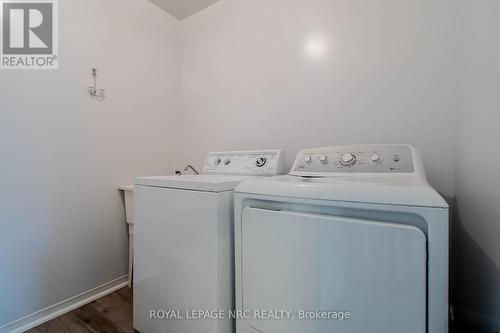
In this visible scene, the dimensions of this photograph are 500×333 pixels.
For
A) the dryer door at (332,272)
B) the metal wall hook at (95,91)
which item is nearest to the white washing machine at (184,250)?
the dryer door at (332,272)

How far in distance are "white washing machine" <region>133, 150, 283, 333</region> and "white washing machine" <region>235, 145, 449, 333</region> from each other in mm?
74

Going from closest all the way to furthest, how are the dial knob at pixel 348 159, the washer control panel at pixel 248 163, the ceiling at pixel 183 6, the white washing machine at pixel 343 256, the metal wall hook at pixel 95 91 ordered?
the white washing machine at pixel 343 256, the dial knob at pixel 348 159, the washer control panel at pixel 248 163, the metal wall hook at pixel 95 91, the ceiling at pixel 183 6

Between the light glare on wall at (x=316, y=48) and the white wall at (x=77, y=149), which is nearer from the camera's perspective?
the white wall at (x=77, y=149)

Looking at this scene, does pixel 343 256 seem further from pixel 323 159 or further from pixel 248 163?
pixel 248 163

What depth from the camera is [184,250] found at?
3.08 ft

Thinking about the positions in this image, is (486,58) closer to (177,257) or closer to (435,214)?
(435,214)

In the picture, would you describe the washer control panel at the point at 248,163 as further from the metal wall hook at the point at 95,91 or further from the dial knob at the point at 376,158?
the metal wall hook at the point at 95,91

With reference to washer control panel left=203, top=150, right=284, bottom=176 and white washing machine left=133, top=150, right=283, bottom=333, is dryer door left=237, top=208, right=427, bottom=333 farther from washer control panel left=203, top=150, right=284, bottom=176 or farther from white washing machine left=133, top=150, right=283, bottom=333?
washer control panel left=203, top=150, right=284, bottom=176

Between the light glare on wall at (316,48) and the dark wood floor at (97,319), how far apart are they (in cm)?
196

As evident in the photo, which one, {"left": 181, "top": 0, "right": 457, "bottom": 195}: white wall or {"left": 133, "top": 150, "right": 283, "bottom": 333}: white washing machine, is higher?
{"left": 181, "top": 0, "right": 457, "bottom": 195}: white wall

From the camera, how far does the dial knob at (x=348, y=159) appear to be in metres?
0.98

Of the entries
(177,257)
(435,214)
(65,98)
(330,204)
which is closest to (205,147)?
(65,98)

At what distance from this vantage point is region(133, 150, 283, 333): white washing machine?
855 mm

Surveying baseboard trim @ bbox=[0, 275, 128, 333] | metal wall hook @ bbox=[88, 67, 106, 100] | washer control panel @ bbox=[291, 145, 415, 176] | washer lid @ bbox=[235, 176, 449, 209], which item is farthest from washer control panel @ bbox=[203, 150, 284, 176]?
baseboard trim @ bbox=[0, 275, 128, 333]
